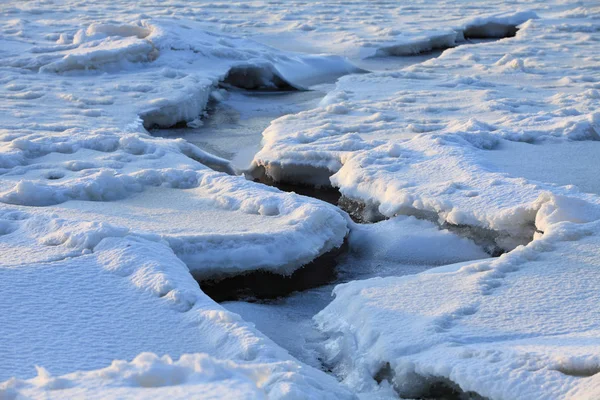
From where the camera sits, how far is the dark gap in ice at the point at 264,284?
A: 3.84m

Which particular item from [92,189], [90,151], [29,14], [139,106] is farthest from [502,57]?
[29,14]

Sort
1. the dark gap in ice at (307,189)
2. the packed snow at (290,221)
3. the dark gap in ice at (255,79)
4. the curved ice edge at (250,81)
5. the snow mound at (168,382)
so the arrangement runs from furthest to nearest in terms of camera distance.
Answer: the dark gap in ice at (255,79)
the curved ice edge at (250,81)
the dark gap in ice at (307,189)
the packed snow at (290,221)
the snow mound at (168,382)

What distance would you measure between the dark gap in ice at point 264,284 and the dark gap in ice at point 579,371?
160 centimetres

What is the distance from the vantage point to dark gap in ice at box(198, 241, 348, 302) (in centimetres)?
384

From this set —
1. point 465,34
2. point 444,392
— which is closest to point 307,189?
point 444,392

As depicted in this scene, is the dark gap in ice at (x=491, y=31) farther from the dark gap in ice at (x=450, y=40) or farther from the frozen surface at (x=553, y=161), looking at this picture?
the frozen surface at (x=553, y=161)

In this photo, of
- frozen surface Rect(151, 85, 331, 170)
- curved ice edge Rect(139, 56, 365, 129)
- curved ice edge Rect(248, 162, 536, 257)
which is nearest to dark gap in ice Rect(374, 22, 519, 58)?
curved ice edge Rect(139, 56, 365, 129)

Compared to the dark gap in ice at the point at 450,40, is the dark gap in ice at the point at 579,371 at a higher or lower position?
higher

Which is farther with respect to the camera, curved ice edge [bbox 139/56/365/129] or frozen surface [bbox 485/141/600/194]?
curved ice edge [bbox 139/56/365/129]

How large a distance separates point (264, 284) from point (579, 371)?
1750 millimetres

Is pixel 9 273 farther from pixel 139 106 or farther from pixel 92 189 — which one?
pixel 139 106

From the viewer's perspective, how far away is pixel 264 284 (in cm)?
393

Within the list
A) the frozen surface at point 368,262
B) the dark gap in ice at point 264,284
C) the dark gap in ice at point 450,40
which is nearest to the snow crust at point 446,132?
the frozen surface at point 368,262

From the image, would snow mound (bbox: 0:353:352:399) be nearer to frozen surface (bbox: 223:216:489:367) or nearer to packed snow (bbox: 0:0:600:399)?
packed snow (bbox: 0:0:600:399)
